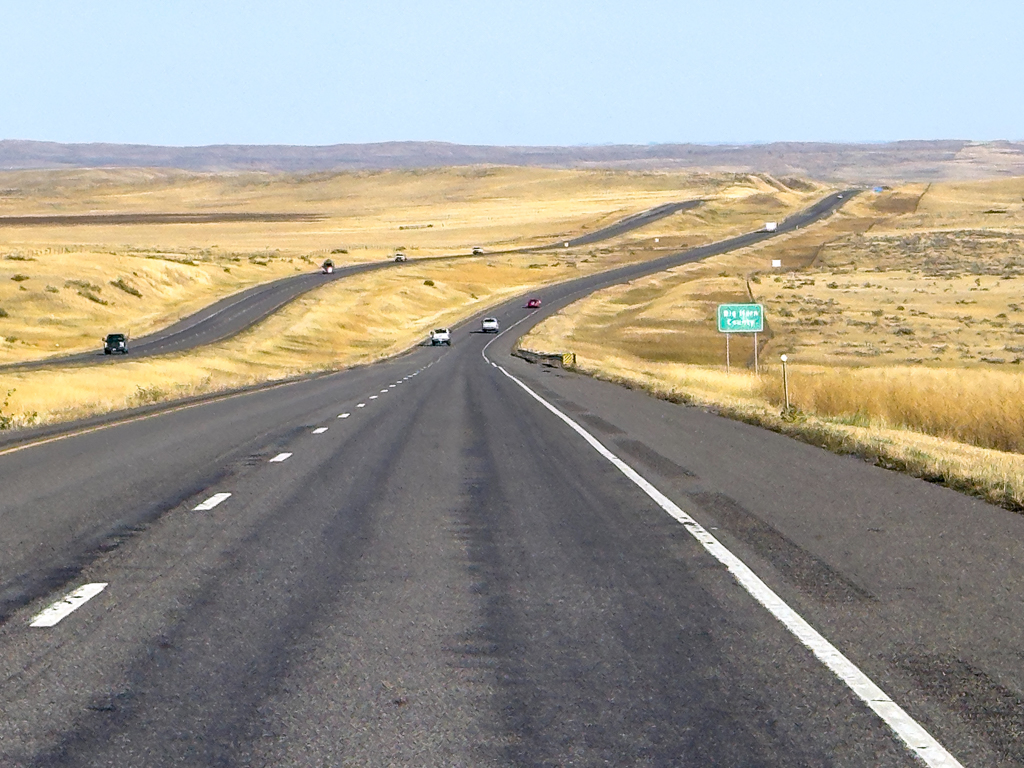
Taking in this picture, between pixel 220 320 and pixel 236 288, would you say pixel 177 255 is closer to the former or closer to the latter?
pixel 236 288

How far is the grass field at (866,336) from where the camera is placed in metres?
23.2

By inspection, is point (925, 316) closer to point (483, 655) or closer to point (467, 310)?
point (467, 310)

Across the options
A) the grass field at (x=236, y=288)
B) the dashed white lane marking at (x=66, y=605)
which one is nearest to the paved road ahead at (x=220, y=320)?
the grass field at (x=236, y=288)

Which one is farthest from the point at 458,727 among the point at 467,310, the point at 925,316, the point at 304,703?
the point at 467,310

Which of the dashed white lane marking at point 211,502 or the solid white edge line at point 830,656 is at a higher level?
the solid white edge line at point 830,656

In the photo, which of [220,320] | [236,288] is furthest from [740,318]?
[236,288]

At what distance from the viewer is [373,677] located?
673 centimetres

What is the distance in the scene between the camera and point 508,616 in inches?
319

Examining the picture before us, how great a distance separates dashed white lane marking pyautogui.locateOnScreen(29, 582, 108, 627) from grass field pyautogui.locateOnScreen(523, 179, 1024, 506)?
8.06 metres

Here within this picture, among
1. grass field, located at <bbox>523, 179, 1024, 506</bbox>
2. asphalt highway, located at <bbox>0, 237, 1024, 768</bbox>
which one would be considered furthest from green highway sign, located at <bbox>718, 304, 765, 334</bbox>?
asphalt highway, located at <bbox>0, 237, 1024, 768</bbox>

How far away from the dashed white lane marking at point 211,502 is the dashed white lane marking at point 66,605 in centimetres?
357

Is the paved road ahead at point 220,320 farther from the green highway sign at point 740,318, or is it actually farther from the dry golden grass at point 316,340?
the green highway sign at point 740,318

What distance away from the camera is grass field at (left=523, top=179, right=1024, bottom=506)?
76.2ft

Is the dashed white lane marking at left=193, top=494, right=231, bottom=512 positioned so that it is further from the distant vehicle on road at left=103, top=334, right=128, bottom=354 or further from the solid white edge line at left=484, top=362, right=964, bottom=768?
the distant vehicle on road at left=103, top=334, right=128, bottom=354
